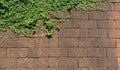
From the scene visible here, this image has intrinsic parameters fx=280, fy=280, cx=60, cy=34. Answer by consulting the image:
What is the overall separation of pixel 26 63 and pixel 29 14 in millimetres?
686

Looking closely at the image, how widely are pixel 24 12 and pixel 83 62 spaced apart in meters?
1.08

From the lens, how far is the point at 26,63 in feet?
12.8

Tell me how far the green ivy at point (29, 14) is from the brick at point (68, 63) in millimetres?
402

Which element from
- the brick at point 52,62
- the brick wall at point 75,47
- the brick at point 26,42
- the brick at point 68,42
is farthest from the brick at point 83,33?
the brick at point 26,42

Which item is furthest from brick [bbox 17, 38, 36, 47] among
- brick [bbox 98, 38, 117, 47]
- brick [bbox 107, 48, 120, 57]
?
brick [bbox 107, 48, 120, 57]

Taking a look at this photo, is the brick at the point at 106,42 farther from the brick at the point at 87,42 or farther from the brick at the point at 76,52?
the brick at the point at 76,52

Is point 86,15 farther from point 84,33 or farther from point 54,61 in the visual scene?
point 54,61

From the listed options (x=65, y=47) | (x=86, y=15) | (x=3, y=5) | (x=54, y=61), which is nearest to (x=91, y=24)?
(x=86, y=15)

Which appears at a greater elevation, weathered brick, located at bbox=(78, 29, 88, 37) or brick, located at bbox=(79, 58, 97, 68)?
weathered brick, located at bbox=(78, 29, 88, 37)

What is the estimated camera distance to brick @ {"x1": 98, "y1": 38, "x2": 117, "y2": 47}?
3.97 m

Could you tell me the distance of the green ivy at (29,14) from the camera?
391cm

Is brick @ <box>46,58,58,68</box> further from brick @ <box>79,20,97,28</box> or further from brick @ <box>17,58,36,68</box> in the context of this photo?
brick @ <box>79,20,97,28</box>

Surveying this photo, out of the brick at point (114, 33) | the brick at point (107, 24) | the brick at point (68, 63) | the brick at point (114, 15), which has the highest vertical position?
the brick at point (114, 15)

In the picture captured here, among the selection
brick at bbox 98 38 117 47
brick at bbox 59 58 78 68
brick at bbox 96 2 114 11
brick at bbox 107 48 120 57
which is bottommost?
brick at bbox 59 58 78 68
